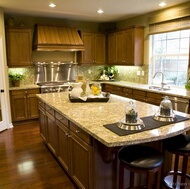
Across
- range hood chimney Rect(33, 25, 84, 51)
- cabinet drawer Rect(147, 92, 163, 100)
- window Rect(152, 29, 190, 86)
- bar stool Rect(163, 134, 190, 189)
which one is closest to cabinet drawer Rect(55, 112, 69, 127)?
bar stool Rect(163, 134, 190, 189)

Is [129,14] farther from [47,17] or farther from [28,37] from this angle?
[28,37]

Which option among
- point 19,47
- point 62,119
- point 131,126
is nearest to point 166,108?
point 131,126

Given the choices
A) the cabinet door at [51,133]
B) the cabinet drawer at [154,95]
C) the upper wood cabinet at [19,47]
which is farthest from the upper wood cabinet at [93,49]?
the cabinet door at [51,133]

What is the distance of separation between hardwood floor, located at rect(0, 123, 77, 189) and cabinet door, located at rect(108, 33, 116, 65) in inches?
123

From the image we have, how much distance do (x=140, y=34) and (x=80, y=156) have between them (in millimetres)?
4039

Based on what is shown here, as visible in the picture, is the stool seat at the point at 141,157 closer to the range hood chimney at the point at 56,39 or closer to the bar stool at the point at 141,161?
the bar stool at the point at 141,161

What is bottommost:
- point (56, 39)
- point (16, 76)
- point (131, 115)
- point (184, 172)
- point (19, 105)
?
point (184, 172)

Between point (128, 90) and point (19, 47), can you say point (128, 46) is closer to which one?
point (128, 90)

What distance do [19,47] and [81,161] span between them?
3.86 metres

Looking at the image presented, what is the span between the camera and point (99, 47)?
248 inches

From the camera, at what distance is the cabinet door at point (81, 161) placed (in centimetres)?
206

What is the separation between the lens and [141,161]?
1799 mm

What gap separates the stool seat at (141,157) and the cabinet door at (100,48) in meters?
4.60

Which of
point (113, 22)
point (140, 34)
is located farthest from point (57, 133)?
point (113, 22)
